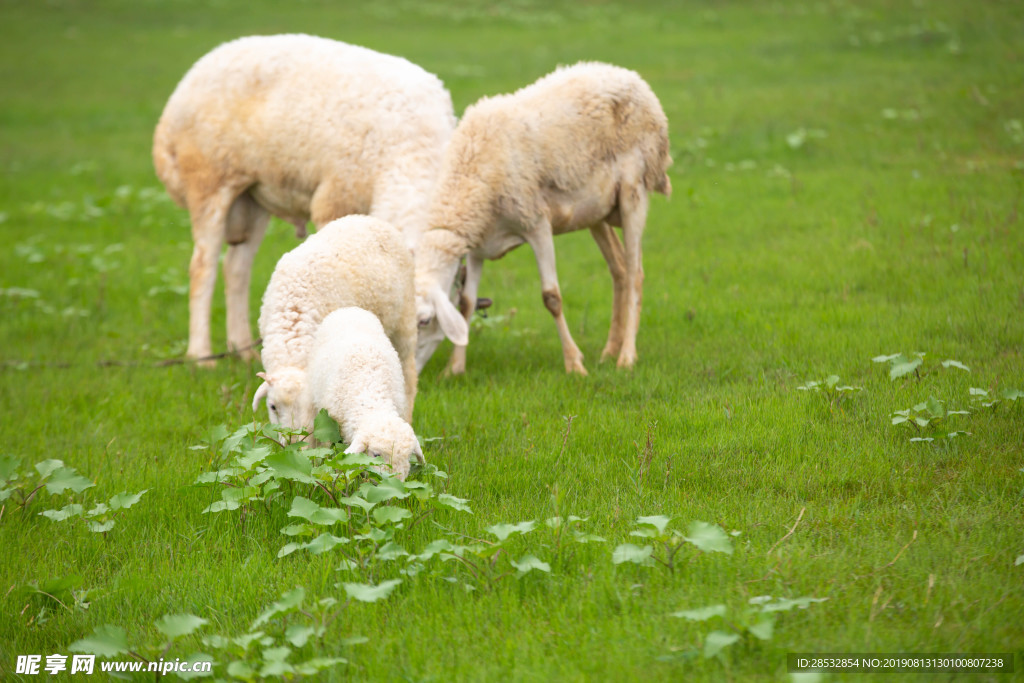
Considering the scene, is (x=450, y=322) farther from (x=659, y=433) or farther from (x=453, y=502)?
(x=453, y=502)

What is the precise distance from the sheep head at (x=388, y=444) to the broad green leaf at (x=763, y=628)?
1533 millimetres

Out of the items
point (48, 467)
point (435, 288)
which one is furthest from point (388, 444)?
point (435, 288)

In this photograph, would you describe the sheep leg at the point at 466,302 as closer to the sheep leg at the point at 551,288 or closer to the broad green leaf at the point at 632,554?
the sheep leg at the point at 551,288

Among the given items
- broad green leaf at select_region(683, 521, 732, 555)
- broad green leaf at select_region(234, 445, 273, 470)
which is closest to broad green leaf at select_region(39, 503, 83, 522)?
broad green leaf at select_region(234, 445, 273, 470)

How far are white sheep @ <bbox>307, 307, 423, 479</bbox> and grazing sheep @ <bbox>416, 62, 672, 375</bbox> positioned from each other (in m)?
1.13

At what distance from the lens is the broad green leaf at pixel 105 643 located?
2.85 m

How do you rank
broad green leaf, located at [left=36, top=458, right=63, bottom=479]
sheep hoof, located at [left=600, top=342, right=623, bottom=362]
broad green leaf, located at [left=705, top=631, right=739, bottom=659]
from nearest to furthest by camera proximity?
broad green leaf, located at [left=705, top=631, right=739, bottom=659], broad green leaf, located at [left=36, top=458, right=63, bottom=479], sheep hoof, located at [left=600, top=342, right=623, bottom=362]

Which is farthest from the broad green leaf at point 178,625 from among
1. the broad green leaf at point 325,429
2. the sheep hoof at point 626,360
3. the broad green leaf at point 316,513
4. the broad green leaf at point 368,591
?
the sheep hoof at point 626,360

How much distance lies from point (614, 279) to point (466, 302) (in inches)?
47.6

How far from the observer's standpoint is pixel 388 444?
3.78 meters

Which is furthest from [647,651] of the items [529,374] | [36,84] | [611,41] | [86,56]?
[86,56]

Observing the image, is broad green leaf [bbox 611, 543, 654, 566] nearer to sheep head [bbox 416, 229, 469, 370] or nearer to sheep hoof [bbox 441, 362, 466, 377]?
sheep head [bbox 416, 229, 469, 370]

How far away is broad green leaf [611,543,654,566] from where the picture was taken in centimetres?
325

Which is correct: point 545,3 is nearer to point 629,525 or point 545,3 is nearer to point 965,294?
point 965,294
